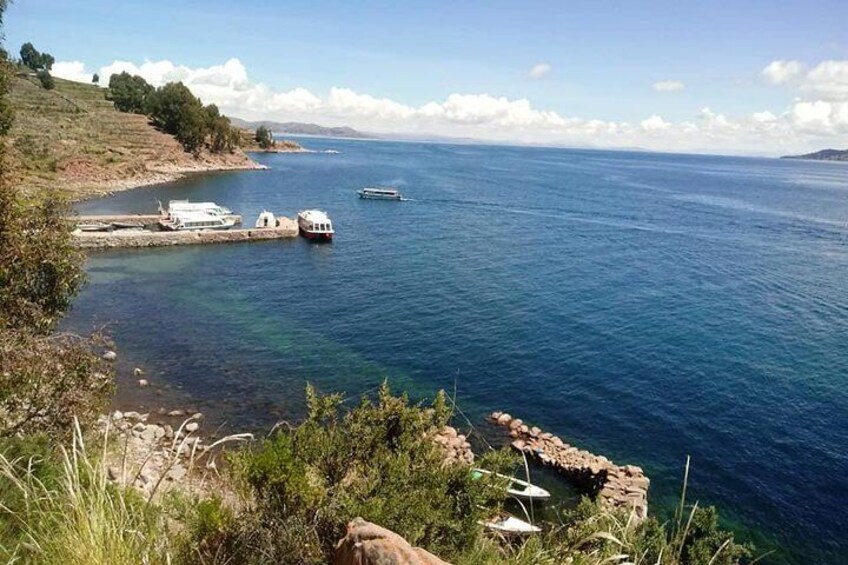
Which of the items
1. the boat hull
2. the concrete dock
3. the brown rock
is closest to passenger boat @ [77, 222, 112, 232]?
the concrete dock

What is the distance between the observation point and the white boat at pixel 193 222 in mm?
71312

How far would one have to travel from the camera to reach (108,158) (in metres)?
109

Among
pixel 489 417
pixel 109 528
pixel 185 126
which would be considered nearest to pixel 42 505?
pixel 109 528

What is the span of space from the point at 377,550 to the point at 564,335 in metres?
38.2

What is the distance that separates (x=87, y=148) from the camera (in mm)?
108750

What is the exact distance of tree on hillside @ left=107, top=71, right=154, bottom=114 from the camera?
169 metres

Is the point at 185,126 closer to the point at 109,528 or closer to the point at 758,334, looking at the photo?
the point at 758,334

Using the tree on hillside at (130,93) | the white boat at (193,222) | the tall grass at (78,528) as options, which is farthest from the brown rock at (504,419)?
the tree on hillside at (130,93)

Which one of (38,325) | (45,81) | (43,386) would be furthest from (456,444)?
(45,81)

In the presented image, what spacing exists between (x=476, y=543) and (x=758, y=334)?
1705 inches

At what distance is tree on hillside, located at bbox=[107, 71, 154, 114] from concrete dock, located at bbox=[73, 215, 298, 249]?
110 meters

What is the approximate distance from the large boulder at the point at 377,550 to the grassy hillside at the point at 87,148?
75.6 m

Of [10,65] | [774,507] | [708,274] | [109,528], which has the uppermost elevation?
[10,65]

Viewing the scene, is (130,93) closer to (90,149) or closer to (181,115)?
(181,115)
